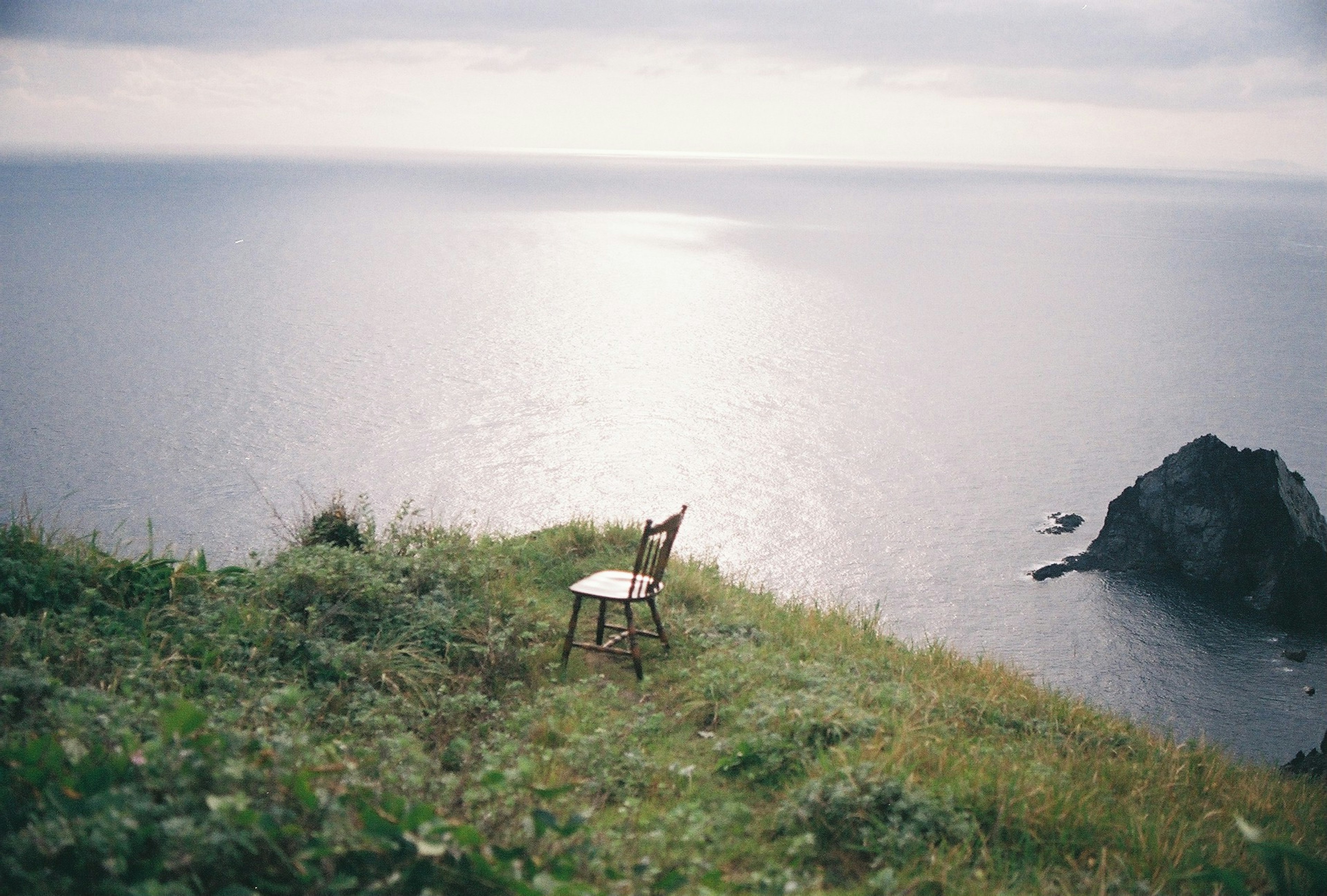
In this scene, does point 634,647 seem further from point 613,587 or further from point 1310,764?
point 1310,764

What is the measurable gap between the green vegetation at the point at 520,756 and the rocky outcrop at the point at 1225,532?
3381 cm

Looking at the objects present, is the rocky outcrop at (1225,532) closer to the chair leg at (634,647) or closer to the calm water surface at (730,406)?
the calm water surface at (730,406)

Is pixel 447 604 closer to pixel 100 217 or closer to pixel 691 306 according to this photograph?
pixel 691 306

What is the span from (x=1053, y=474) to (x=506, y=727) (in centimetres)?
5003

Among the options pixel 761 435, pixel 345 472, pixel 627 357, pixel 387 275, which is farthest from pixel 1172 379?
pixel 387 275

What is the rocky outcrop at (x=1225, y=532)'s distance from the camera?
37.2 m

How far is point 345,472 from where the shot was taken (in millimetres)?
45156

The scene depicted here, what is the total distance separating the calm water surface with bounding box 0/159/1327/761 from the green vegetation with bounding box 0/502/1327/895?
498cm

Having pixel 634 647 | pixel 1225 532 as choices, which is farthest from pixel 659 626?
pixel 1225 532

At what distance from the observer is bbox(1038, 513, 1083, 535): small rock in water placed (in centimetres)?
4509

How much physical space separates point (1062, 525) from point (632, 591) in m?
43.3

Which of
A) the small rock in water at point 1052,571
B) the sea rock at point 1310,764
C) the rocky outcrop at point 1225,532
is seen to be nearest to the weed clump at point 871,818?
the sea rock at point 1310,764

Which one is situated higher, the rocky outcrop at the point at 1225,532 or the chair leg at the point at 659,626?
the chair leg at the point at 659,626

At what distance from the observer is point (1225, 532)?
38.7 m
